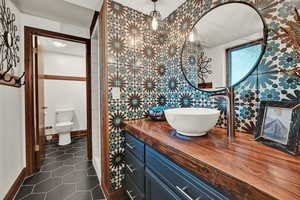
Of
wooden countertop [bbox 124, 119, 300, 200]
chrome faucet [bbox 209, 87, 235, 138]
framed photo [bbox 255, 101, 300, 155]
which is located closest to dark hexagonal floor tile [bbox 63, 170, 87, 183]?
wooden countertop [bbox 124, 119, 300, 200]

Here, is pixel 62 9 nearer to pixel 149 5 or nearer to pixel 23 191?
pixel 149 5

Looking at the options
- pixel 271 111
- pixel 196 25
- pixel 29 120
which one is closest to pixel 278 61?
pixel 271 111

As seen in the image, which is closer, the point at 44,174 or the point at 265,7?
the point at 265,7

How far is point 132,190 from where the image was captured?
1.14m

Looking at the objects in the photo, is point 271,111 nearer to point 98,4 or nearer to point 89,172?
point 98,4

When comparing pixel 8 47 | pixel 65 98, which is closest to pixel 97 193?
pixel 8 47

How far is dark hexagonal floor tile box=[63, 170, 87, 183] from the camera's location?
5.50ft

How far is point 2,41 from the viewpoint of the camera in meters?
1.26

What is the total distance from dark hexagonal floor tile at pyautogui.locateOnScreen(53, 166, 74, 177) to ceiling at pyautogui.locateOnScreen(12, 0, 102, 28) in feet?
7.26

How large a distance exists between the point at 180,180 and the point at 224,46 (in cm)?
102

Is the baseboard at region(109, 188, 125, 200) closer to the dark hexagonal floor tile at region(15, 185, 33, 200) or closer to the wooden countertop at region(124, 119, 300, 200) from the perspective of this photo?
the wooden countertop at region(124, 119, 300, 200)

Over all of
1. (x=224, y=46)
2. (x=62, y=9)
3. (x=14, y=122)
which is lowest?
(x=14, y=122)

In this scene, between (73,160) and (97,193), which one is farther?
(73,160)

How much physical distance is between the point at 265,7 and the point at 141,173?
4.54 feet
